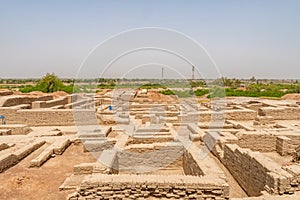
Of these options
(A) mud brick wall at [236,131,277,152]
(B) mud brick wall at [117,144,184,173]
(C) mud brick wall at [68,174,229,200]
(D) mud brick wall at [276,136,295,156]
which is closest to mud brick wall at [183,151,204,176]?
(B) mud brick wall at [117,144,184,173]

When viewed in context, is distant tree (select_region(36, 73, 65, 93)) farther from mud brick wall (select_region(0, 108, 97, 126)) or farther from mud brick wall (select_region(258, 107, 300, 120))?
mud brick wall (select_region(258, 107, 300, 120))

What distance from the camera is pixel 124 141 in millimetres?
8328

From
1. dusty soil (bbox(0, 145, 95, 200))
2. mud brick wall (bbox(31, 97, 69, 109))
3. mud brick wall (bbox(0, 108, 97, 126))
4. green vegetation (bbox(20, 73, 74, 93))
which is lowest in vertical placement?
dusty soil (bbox(0, 145, 95, 200))

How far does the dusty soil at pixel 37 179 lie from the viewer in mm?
4941

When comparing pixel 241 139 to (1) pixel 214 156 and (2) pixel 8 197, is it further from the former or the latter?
(2) pixel 8 197

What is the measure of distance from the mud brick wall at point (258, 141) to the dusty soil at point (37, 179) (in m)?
5.50

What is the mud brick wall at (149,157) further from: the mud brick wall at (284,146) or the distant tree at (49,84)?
the distant tree at (49,84)

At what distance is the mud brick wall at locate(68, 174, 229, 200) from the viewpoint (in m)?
4.34

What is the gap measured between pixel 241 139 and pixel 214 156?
1244mm

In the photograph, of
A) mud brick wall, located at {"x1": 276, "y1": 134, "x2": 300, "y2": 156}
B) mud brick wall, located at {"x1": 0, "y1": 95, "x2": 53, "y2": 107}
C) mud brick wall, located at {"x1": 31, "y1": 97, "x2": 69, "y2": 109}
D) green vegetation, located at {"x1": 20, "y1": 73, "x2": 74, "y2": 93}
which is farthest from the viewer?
green vegetation, located at {"x1": 20, "y1": 73, "x2": 74, "y2": 93}

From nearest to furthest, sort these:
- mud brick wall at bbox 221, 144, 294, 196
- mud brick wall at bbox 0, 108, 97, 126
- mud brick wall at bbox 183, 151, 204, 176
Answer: mud brick wall at bbox 221, 144, 294, 196
mud brick wall at bbox 183, 151, 204, 176
mud brick wall at bbox 0, 108, 97, 126

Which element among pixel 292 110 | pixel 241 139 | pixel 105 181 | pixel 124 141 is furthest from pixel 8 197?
pixel 292 110

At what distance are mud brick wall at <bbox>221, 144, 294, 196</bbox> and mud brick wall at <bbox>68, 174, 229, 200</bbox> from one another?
3.89 feet

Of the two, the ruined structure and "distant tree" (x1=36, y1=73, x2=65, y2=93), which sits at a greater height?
"distant tree" (x1=36, y1=73, x2=65, y2=93)
